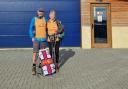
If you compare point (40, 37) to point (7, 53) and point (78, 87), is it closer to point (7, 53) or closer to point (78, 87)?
point (78, 87)

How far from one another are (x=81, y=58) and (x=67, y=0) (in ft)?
12.9

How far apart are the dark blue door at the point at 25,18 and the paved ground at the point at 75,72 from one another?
1298 mm

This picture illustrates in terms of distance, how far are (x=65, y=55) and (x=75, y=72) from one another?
141 inches

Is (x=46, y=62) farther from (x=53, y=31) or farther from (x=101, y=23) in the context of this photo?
(x=101, y=23)

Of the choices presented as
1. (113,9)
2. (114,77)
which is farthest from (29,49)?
(114,77)

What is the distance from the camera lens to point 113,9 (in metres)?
16.0

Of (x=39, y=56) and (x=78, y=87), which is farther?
(x=39, y=56)

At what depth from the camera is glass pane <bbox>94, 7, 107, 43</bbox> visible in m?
16.0

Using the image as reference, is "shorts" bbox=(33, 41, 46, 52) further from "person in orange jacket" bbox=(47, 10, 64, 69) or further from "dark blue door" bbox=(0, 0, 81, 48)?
"dark blue door" bbox=(0, 0, 81, 48)

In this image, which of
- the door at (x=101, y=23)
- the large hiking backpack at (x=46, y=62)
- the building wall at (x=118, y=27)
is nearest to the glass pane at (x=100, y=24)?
the door at (x=101, y=23)

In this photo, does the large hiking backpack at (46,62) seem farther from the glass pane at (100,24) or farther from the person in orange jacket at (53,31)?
the glass pane at (100,24)

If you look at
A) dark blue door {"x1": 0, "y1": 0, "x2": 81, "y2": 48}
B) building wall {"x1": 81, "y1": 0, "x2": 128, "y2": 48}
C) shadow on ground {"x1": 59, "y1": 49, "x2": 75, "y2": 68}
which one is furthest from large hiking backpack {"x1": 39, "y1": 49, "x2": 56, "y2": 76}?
building wall {"x1": 81, "y1": 0, "x2": 128, "y2": 48}

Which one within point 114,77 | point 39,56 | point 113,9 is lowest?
point 114,77

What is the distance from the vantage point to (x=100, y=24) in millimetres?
16062
